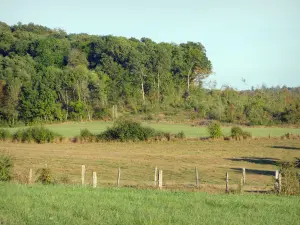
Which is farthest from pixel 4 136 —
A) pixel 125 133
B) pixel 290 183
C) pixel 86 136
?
pixel 290 183

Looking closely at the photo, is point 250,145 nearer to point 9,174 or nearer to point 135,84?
point 9,174

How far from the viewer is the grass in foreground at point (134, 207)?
1280cm

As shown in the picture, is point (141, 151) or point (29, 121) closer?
point (141, 151)

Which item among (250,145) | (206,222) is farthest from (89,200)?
(250,145)

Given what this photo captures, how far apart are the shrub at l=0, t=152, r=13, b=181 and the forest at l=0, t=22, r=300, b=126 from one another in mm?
56573

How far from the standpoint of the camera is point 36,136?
192ft

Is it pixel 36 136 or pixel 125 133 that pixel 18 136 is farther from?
pixel 125 133

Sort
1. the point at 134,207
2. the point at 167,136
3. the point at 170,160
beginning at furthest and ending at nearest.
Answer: the point at 167,136 → the point at 170,160 → the point at 134,207

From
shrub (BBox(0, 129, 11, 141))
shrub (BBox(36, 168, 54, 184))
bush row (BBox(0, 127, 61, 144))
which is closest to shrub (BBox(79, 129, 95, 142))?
bush row (BBox(0, 127, 61, 144))

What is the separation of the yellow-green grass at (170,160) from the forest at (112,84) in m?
26.9

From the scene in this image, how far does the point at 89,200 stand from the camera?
15.7 metres

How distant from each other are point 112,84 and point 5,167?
67284 millimetres

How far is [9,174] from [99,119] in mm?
62395

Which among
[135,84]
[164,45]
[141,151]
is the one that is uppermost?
[164,45]
